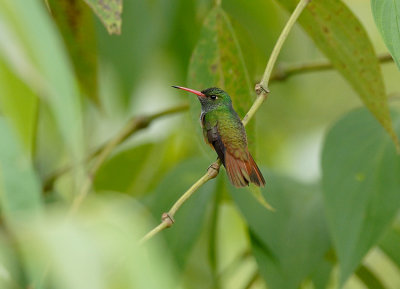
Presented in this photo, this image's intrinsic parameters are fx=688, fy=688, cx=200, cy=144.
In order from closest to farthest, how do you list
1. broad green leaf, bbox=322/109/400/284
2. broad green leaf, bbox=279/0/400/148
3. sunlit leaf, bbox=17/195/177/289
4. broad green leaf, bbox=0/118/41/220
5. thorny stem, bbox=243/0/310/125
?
sunlit leaf, bbox=17/195/177/289 → broad green leaf, bbox=0/118/41/220 → thorny stem, bbox=243/0/310/125 → broad green leaf, bbox=279/0/400/148 → broad green leaf, bbox=322/109/400/284

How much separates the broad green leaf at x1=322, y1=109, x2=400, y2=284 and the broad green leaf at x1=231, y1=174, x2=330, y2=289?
0.14 m

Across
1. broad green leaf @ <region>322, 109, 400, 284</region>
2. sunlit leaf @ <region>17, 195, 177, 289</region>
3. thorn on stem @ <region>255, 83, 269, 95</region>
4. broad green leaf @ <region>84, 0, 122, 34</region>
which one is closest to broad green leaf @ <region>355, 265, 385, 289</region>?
broad green leaf @ <region>322, 109, 400, 284</region>

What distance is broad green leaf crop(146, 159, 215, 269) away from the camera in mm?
1778

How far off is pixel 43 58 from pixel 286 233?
1.31 m

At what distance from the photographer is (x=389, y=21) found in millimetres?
1097

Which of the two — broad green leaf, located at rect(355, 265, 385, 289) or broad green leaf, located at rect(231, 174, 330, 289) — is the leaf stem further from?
broad green leaf, located at rect(355, 265, 385, 289)

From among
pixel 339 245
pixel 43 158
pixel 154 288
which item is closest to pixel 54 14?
pixel 339 245

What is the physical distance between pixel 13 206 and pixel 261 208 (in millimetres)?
1152

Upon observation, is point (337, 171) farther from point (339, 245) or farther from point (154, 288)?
point (154, 288)

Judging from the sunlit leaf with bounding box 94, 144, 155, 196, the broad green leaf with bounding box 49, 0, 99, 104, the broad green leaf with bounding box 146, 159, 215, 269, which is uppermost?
the broad green leaf with bounding box 49, 0, 99, 104

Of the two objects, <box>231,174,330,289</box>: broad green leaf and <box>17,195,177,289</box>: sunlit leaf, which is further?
<box>231,174,330,289</box>: broad green leaf

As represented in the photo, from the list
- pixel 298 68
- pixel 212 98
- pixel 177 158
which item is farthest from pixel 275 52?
pixel 177 158

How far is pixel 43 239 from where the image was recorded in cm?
60

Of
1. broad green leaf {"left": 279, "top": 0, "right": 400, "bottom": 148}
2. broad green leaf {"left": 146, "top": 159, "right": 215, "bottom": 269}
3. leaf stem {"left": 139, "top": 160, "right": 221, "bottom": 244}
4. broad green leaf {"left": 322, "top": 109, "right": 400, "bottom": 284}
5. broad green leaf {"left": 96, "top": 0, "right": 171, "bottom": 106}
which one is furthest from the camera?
broad green leaf {"left": 96, "top": 0, "right": 171, "bottom": 106}
